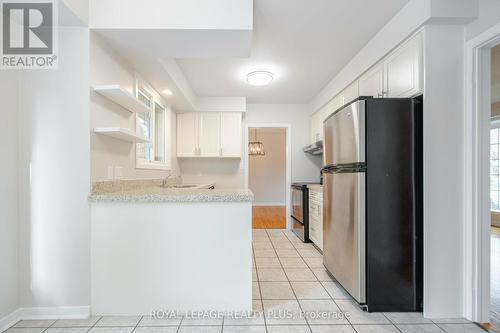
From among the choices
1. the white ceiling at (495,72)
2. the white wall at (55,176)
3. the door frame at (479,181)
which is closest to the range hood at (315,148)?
the white ceiling at (495,72)

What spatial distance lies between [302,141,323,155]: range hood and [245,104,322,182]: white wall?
140 mm

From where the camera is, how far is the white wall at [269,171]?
8.66 meters

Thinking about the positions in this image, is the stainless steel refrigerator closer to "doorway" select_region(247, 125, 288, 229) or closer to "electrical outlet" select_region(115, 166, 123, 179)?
"electrical outlet" select_region(115, 166, 123, 179)

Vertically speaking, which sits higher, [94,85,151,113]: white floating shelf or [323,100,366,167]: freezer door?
[94,85,151,113]: white floating shelf

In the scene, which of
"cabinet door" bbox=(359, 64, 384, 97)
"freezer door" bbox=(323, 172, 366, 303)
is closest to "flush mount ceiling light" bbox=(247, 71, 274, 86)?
"cabinet door" bbox=(359, 64, 384, 97)

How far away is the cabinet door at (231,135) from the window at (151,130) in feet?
3.44

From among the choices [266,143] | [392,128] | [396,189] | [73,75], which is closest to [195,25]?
[73,75]

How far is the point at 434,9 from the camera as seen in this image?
1.75 m


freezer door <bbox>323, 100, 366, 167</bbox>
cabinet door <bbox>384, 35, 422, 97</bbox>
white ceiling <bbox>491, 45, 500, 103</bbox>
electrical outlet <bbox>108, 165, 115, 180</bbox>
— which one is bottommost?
electrical outlet <bbox>108, 165, 115, 180</bbox>

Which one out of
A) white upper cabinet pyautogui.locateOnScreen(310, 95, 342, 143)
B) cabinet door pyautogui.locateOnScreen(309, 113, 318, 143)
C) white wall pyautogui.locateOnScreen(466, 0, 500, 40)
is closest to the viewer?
white wall pyautogui.locateOnScreen(466, 0, 500, 40)

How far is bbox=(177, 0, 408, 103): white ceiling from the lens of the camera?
6.62 feet

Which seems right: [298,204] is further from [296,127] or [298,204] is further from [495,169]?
[495,169]

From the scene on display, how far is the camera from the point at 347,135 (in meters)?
2.11

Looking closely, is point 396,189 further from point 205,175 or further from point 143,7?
point 205,175
